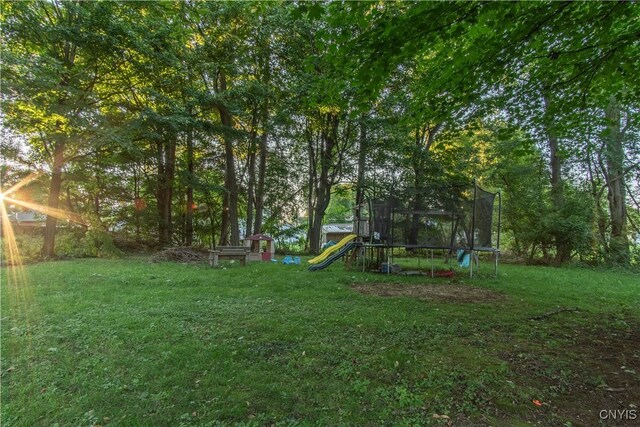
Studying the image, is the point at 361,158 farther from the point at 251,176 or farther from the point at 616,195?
the point at 616,195

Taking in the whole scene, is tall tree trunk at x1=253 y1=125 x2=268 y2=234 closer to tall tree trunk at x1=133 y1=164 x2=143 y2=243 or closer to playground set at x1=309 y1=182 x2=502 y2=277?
tall tree trunk at x1=133 y1=164 x2=143 y2=243

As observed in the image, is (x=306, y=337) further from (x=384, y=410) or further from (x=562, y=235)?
(x=562, y=235)

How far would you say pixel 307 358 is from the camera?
322 centimetres

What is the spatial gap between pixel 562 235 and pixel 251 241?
12.3m

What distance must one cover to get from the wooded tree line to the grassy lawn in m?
3.01

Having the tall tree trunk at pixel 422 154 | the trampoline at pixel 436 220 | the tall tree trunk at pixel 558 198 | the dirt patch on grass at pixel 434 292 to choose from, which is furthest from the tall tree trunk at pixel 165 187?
the tall tree trunk at pixel 558 198

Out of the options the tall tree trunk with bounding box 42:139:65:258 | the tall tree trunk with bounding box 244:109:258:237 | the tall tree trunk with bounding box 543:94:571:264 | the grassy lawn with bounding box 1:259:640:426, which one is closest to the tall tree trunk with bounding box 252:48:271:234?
the tall tree trunk with bounding box 244:109:258:237

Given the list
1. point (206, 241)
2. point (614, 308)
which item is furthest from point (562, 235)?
point (206, 241)

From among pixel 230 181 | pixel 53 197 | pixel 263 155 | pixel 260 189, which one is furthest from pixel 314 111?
pixel 53 197

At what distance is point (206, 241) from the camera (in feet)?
61.8

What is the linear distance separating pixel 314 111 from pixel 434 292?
10648 millimetres

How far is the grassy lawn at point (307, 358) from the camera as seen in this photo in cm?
239

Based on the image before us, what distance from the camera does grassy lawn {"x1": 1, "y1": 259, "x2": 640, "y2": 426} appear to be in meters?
2.39

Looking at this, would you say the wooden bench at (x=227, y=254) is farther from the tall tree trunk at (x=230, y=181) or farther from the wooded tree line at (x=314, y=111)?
the wooded tree line at (x=314, y=111)
